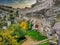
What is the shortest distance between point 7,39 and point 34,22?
2436 millimetres

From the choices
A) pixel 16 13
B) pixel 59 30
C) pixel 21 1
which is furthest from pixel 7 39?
pixel 21 1

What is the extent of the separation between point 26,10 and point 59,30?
6756 mm

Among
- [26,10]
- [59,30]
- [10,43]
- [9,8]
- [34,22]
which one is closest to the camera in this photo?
[59,30]

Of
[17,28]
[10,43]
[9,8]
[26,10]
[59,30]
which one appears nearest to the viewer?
[59,30]

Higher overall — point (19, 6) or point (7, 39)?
point (19, 6)

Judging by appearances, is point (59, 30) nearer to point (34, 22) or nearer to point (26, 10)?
point (34, 22)

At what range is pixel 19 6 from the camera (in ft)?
33.1

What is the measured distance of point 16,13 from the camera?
31.7 feet

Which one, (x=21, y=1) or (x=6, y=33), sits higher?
(x=21, y=1)

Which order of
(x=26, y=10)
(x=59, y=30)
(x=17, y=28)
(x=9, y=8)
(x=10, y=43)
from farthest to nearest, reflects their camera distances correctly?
(x=9, y=8) < (x=26, y=10) < (x=17, y=28) < (x=10, y=43) < (x=59, y=30)

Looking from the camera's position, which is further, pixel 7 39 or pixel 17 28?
pixel 17 28

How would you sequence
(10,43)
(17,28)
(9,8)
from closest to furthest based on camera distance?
1. (10,43)
2. (17,28)
3. (9,8)

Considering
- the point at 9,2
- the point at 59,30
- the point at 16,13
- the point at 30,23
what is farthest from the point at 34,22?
the point at 59,30

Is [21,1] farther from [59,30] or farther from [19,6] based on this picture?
[59,30]
